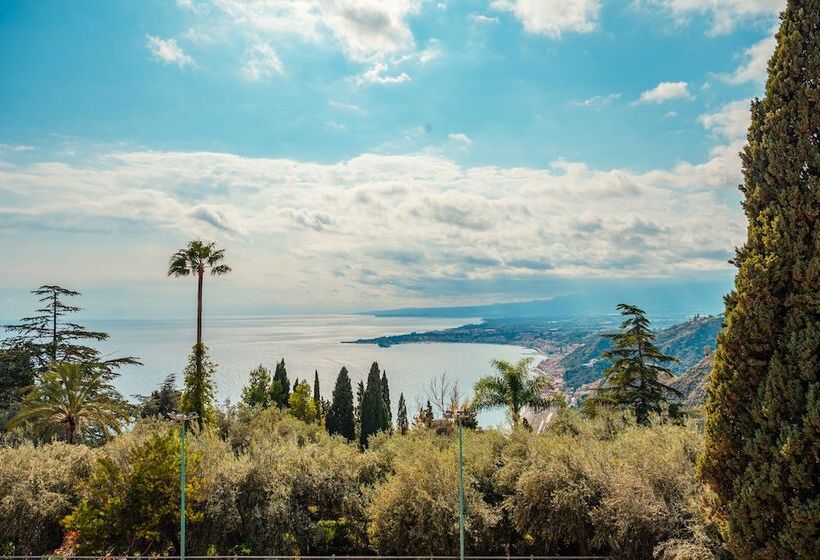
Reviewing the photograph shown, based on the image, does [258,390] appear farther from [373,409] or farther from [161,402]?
[373,409]

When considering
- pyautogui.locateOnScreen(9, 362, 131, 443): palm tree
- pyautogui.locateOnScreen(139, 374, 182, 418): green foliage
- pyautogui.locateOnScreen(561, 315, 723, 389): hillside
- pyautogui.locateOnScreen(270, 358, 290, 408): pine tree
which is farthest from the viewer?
pyautogui.locateOnScreen(561, 315, 723, 389): hillside

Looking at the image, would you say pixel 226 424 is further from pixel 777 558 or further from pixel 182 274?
pixel 777 558

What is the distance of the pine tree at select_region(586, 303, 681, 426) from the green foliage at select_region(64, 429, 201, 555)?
54.6 feet

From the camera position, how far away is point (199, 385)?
23.5 m

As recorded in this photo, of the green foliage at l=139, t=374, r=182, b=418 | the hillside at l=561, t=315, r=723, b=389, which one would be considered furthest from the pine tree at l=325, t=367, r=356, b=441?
the hillside at l=561, t=315, r=723, b=389

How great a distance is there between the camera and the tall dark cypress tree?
8633mm

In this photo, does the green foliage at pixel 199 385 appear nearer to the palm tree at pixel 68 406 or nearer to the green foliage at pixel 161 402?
the palm tree at pixel 68 406

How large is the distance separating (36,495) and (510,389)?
20.5 meters

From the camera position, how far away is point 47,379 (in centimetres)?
2211

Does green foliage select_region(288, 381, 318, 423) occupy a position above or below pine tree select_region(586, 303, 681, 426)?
below

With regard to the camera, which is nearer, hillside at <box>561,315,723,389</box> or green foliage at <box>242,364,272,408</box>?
green foliage at <box>242,364,272,408</box>

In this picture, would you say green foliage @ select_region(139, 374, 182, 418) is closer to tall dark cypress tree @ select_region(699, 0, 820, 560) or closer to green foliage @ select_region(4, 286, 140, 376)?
green foliage @ select_region(4, 286, 140, 376)

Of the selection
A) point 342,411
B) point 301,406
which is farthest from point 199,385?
point 342,411

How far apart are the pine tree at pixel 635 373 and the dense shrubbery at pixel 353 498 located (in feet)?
25.3
